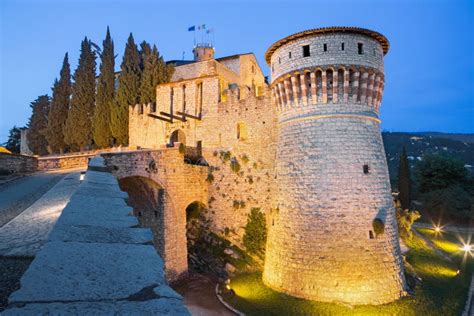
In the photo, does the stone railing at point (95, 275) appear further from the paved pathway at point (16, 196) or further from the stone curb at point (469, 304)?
the stone curb at point (469, 304)

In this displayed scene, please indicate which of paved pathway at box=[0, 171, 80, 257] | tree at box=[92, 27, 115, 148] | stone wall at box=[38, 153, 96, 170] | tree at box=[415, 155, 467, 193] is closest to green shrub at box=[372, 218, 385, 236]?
paved pathway at box=[0, 171, 80, 257]

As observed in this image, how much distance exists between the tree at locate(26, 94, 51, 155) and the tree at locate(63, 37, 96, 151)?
7.81 meters

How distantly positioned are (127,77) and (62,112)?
987 cm

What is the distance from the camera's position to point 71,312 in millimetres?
1854

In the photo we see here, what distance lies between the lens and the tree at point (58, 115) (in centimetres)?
3095

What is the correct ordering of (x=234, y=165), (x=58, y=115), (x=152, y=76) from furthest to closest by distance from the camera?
1. (x=58, y=115)
2. (x=152, y=76)
3. (x=234, y=165)

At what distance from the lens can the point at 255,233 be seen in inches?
744

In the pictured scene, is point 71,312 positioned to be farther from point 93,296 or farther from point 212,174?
point 212,174

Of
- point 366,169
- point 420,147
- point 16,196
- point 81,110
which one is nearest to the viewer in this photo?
point 16,196

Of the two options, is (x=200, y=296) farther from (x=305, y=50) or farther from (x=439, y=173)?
(x=439, y=173)

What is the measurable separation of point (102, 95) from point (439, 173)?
37.1 metres

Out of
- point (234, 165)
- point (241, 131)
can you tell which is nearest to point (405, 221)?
point (234, 165)

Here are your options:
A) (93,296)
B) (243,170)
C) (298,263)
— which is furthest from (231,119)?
(93,296)

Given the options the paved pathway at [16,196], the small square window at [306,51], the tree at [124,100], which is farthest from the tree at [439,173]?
the paved pathway at [16,196]
